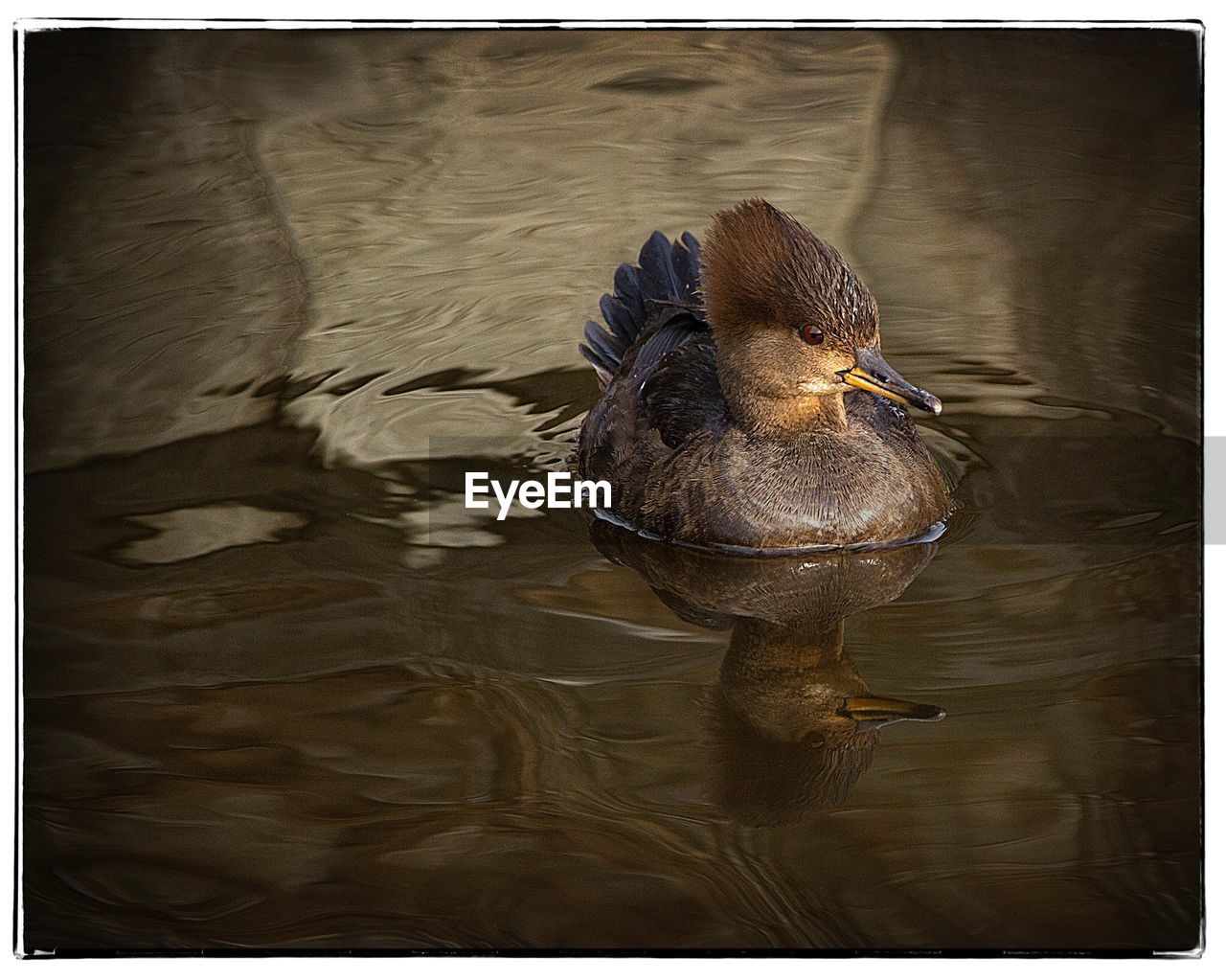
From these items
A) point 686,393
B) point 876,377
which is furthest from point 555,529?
point 876,377

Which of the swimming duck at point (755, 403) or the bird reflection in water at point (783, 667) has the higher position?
the swimming duck at point (755, 403)

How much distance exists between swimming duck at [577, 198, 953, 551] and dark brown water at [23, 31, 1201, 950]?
0.06m

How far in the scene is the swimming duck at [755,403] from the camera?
99.4 inches

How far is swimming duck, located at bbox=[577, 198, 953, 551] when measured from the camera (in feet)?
8.29

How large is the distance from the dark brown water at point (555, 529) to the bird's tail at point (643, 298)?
0.12ft

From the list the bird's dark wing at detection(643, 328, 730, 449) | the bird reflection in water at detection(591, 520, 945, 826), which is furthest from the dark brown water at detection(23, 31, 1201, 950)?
the bird's dark wing at detection(643, 328, 730, 449)

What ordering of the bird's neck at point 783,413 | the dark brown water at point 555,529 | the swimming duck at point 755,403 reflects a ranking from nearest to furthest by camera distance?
the dark brown water at point 555,529
the swimming duck at point 755,403
the bird's neck at point 783,413

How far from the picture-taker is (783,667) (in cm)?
229

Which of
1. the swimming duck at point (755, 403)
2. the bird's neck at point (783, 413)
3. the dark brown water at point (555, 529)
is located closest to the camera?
the dark brown water at point (555, 529)

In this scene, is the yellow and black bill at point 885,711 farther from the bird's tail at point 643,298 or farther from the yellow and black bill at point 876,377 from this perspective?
the bird's tail at point 643,298

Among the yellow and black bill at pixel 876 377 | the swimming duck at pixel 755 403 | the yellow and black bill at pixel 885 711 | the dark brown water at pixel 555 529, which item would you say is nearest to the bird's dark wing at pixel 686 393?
the swimming duck at pixel 755 403

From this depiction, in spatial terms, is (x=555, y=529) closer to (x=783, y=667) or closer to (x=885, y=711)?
(x=783, y=667)

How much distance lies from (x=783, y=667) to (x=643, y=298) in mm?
Result: 749

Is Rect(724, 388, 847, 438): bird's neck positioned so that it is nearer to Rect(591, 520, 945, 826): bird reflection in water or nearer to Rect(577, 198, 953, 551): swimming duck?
Rect(577, 198, 953, 551): swimming duck
